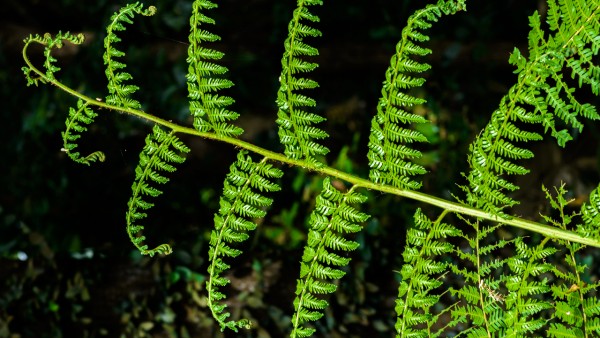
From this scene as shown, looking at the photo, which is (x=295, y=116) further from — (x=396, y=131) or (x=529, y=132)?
(x=529, y=132)

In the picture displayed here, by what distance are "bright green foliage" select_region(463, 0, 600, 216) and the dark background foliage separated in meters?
1.85

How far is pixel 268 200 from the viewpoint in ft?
4.03

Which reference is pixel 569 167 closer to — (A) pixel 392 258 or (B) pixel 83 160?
(A) pixel 392 258

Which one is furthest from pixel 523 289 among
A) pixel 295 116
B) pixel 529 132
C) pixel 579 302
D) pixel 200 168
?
pixel 200 168

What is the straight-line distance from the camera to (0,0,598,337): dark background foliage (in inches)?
131

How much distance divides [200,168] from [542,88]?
3.01 m

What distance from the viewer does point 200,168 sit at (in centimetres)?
398

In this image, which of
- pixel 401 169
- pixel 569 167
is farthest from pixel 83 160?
pixel 569 167

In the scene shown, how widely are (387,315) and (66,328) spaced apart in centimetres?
156

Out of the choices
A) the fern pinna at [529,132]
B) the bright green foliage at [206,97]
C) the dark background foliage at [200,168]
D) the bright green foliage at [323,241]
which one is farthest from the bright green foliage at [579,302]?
the dark background foliage at [200,168]

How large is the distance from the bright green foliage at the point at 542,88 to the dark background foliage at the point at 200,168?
1853 millimetres

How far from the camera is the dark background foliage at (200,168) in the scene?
3.32 metres

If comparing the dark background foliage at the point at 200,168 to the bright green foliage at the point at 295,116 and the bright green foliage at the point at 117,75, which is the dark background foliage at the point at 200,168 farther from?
the bright green foliage at the point at 295,116

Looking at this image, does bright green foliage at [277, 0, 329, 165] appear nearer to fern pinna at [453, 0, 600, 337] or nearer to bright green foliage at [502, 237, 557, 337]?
fern pinna at [453, 0, 600, 337]
